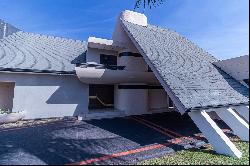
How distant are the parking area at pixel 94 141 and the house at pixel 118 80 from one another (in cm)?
194

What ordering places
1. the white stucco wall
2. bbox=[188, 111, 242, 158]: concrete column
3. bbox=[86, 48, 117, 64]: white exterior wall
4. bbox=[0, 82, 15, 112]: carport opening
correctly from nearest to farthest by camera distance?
bbox=[188, 111, 242, 158]: concrete column
the white stucco wall
bbox=[0, 82, 15, 112]: carport opening
bbox=[86, 48, 117, 64]: white exterior wall

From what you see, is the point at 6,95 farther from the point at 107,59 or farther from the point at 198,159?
the point at 198,159

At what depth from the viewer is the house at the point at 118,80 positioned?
36.9 ft

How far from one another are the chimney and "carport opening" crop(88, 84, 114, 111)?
6889 mm

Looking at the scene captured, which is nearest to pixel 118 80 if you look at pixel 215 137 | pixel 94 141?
pixel 94 141

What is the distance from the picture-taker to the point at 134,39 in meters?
15.0

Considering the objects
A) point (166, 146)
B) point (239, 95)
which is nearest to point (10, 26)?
point (166, 146)

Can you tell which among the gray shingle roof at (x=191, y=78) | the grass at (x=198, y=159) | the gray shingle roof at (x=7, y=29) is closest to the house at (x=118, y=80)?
the gray shingle roof at (x=191, y=78)

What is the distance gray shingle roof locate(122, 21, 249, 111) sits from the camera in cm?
1084

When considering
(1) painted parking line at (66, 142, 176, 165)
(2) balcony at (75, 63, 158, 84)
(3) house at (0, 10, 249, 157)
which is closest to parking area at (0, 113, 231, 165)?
(1) painted parking line at (66, 142, 176, 165)

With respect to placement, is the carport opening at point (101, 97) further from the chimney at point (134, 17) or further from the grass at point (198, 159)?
the grass at point (198, 159)

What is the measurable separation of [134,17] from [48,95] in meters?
11.2

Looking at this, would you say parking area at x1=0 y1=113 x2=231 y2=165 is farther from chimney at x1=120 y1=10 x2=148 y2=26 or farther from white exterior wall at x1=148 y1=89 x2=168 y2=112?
chimney at x1=120 y1=10 x2=148 y2=26

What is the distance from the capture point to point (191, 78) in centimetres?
1261
